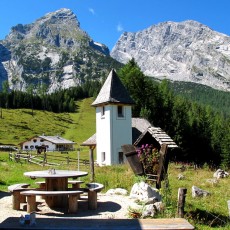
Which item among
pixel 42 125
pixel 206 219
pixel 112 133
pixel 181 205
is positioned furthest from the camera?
pixel 42 125

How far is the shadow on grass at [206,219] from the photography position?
11102mm

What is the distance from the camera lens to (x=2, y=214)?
11383mm

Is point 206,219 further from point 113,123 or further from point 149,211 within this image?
point 113,123

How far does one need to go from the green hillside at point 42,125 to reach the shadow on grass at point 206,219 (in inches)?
3306

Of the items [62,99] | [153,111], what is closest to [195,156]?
[153,111]

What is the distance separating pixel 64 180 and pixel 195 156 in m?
46.1

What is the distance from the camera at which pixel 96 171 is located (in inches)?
939

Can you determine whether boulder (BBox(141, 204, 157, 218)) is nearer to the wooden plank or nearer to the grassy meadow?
the grassy meadow

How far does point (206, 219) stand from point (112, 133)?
79.2 feet

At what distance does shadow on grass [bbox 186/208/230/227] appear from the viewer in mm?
11102

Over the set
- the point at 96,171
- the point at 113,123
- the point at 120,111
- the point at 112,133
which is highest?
the point at 120,111

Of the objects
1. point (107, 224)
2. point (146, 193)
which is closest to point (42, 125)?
point (146, 193)

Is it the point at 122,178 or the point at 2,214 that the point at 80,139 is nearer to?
the point at 122,178

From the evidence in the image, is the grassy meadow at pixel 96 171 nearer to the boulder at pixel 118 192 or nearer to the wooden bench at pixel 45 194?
the boulder at pixel 118 192
